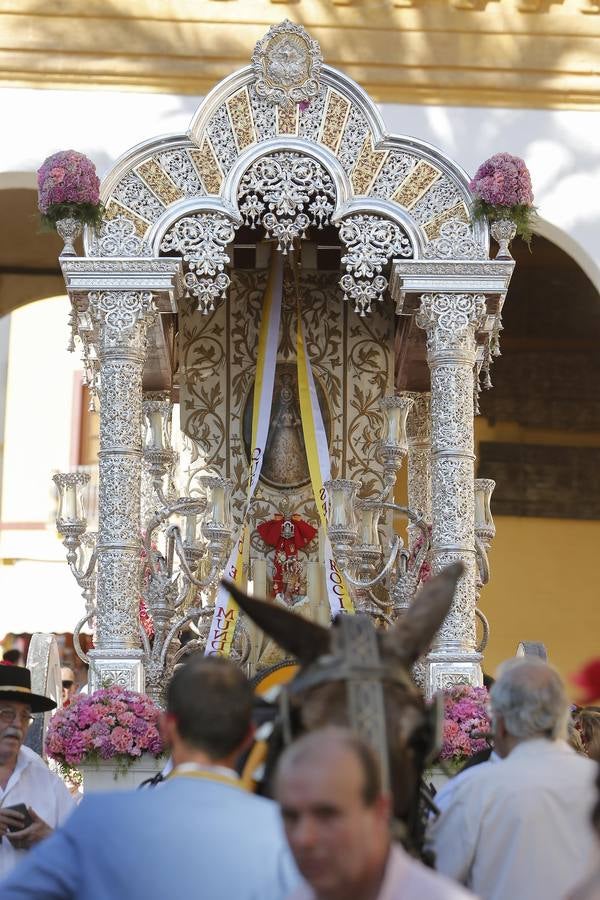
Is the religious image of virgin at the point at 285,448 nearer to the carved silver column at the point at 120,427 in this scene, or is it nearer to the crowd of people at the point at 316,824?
the carved silver column at the point at 120,427

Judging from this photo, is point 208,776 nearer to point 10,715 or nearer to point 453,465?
point 10,715

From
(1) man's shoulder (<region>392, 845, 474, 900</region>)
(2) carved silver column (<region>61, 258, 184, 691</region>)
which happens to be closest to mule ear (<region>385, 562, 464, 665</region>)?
(1) man's shoulder (<region>392, 845, 474, 900</region>)

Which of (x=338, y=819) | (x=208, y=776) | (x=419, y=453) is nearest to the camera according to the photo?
(x=338, y=819)

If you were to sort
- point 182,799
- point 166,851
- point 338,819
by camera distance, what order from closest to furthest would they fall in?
point 338,819, point 166,851, point 182,799

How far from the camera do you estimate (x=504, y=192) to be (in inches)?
348

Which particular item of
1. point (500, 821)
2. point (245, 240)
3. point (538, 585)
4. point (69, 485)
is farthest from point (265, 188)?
point (538, 585)

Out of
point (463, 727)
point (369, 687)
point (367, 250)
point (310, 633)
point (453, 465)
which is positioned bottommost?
point (463, 727)

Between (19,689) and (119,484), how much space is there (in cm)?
248

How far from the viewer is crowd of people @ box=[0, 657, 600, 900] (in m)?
2.55

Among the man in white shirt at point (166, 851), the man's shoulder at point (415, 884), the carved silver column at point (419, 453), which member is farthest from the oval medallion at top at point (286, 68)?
the man's shoulder at point (415, 884)

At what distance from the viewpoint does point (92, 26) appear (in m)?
10.9

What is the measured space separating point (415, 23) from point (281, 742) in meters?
8.27

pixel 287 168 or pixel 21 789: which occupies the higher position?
pixel 287 168

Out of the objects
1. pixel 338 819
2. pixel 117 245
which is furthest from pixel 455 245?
pixel 338 819
